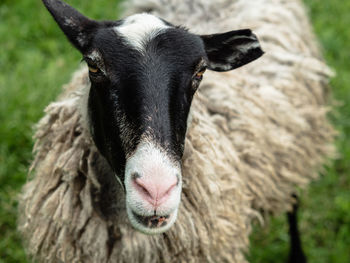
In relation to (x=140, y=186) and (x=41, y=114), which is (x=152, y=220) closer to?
(x=140, y=186)

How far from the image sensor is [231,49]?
8.38ft

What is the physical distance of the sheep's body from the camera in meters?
2.55

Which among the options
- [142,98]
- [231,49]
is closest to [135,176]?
[142,98]

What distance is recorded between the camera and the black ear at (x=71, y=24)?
2.32 m

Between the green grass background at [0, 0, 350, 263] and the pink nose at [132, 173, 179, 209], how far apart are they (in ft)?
6.72

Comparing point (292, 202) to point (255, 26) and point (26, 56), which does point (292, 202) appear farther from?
point (26, 56)

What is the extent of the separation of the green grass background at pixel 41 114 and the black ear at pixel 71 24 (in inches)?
73.5

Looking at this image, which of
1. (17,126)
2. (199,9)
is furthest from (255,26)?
(17,126)

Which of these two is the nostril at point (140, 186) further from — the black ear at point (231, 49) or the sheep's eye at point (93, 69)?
the black ear at point (231, 49)

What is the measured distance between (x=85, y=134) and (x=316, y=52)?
90.0 inches

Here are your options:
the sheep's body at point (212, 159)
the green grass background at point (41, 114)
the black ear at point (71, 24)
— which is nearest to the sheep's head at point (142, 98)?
the black ear at point (71, 24)

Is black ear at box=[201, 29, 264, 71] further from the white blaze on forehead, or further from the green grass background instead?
the green grass background

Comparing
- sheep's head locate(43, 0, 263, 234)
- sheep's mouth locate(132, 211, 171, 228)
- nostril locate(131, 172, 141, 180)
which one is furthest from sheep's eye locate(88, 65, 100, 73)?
sheep's mouth locate(132, 211, 171, 228)

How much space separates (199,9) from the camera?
3678 mm
